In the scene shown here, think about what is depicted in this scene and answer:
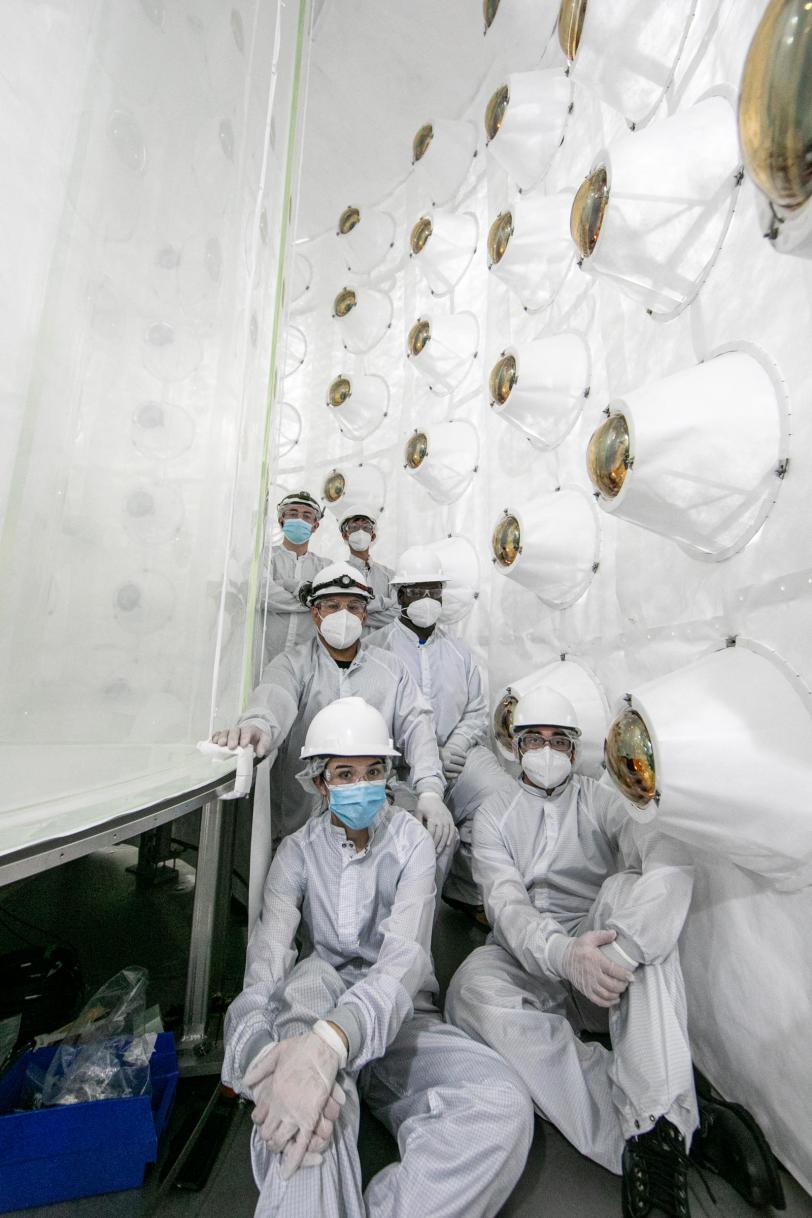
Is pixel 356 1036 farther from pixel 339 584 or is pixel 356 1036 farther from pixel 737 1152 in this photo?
pixel 339 584

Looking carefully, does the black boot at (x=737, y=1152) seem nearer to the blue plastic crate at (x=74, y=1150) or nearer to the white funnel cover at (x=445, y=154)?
the blue plastic crate at (x=74, y=1150)

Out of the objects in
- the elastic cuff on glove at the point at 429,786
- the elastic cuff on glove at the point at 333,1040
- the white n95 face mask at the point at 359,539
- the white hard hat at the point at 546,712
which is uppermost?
the white n95 face mask at the point at 359,539

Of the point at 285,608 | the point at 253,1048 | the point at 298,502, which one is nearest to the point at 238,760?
the point at 253,1048

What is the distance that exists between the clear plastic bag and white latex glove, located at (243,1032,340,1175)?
330 mm

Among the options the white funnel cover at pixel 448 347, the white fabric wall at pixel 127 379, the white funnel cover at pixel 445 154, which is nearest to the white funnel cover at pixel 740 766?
the white fabric wall at pixel 127 379

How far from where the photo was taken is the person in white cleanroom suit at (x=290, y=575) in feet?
10.2

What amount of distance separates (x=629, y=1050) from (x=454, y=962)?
2.69 feet

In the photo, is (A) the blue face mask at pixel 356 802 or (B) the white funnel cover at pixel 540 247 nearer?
(A) the blue face mask at pixel 356 802

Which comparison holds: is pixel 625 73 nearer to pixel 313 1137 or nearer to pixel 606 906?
pixel 606 906

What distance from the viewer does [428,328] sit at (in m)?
3.76

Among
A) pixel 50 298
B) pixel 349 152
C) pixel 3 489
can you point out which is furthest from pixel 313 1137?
pixel 349 152

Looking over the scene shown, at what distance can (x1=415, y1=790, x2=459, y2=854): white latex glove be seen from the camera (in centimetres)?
216

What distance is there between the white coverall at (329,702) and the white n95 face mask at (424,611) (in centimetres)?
47

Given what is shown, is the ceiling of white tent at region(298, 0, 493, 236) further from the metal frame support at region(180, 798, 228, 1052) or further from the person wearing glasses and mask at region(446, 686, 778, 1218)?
the metal frame support at region(180, 798, 228, 1052)
